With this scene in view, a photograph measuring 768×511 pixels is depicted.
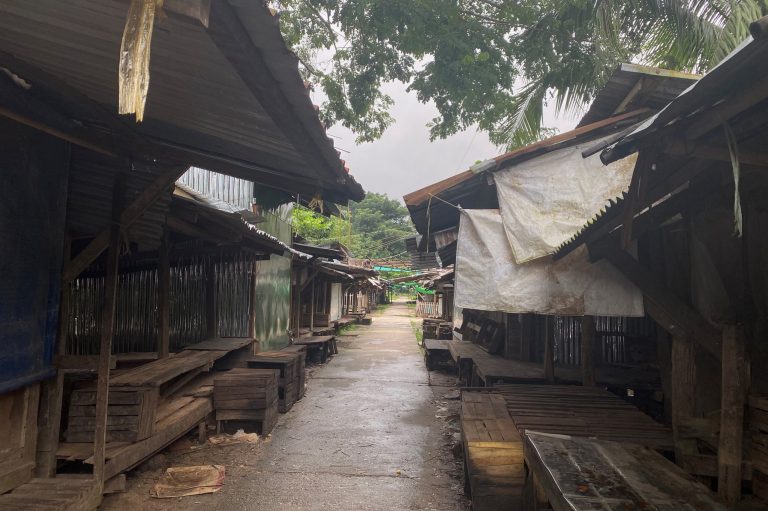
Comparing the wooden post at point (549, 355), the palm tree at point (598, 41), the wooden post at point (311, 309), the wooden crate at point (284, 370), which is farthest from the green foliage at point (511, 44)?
the wooden post at point (311, 309)

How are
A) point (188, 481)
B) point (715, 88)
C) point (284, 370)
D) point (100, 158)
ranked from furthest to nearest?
point (284, 370)
point (188, 481)
point (100, 158)
point (715, 88)

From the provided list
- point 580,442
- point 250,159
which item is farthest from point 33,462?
point 580,442

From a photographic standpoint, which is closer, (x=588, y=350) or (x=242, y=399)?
(x=588, y=350)

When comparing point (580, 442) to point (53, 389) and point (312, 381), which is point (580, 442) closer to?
point (53, 389)

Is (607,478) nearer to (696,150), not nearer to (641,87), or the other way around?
(696,150)

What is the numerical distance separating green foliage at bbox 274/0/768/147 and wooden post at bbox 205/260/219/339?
12.8 feet

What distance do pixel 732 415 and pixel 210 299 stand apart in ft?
23.8

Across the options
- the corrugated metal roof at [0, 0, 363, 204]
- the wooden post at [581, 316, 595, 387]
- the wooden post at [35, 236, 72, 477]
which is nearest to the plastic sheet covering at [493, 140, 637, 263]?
the wooden post at [581, 316, 595, 387]

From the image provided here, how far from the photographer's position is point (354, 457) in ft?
19.4

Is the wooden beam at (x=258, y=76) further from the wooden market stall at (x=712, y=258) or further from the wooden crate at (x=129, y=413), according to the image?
the wooden crate at (x=129, y=413)

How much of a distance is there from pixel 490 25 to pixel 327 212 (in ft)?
18.9

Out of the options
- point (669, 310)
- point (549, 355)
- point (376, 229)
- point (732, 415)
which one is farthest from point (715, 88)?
point (376, 229)

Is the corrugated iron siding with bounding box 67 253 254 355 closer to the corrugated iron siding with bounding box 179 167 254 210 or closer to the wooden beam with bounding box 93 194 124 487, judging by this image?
the corrugated iron siding with bounding box 179 167 254 210

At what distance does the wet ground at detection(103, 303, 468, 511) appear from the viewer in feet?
15.3
